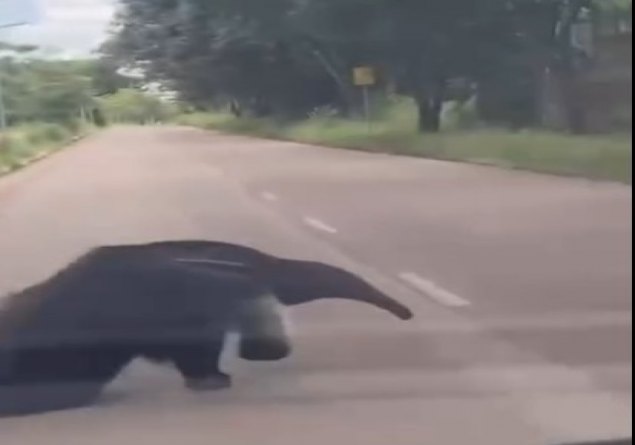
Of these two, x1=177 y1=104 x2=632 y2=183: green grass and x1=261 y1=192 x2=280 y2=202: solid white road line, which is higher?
x1=177 y1=104 x2=632 y2=183: green grass

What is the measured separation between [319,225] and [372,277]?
0.15 m

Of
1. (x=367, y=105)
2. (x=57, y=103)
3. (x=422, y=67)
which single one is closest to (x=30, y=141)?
(x=57, y=103)

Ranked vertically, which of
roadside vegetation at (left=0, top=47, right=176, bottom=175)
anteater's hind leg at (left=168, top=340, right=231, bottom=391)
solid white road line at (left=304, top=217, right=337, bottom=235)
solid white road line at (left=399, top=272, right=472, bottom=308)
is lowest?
anteater's hind leg at (left=168, top=340, right=231, bottom=391)

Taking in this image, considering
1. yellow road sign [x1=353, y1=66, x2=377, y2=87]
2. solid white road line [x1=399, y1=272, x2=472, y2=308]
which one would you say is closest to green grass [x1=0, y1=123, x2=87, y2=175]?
yellow road sign [x1=353, y1=66, x2=377, y2=87]

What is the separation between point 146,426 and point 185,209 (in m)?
0.43

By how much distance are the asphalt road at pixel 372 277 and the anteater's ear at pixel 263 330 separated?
0.03 metres

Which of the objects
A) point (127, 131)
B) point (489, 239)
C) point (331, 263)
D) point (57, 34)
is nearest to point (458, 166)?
point (489, 239)

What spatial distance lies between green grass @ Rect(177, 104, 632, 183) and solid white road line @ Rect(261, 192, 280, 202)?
0.12m

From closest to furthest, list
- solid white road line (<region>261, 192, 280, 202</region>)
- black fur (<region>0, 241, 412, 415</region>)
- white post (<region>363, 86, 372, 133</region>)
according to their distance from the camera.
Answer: black fur (<region>0, 241, 412, 415</region>) → white post (<region>363, 86, 372, 133</region>) → solid white road line (<region>261, 192, 280, 202</region>)

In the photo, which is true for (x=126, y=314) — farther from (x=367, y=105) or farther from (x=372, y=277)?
(x=367, y=105)

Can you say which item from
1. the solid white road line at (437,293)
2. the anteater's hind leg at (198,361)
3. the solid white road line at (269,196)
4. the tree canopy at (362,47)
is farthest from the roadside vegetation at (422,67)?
the anteater's hind leg at (198,361)

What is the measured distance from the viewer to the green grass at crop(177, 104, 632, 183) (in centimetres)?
249

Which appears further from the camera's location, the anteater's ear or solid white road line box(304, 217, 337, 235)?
solid white road line box(304, 217, 337, 235)

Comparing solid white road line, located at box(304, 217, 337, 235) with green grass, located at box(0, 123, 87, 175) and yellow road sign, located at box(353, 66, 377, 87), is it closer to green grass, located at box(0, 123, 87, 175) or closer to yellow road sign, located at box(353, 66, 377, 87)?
yellow road sign, located at box(353, 66, 377, 87)
